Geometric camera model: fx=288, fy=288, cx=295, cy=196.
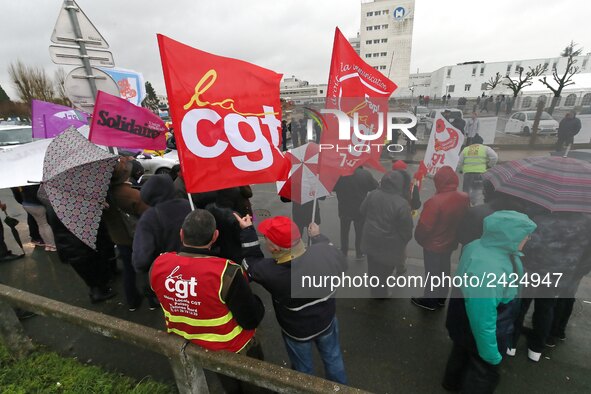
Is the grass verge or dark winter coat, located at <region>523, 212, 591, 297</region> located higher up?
dark winter coat, located at <region>523, 212, 591, 297</region>

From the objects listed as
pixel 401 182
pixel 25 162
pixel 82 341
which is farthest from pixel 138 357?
pixel 401 182

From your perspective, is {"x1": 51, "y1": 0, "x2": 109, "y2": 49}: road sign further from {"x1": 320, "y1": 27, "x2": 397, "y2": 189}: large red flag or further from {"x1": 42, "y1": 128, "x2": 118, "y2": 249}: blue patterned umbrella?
{"x1": 320, "y1": 27, "x2": 397, "y2": 189}: large red flag

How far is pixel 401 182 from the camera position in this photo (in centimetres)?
311

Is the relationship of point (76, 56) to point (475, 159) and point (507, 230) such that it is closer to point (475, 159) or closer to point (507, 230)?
point (507, 230)

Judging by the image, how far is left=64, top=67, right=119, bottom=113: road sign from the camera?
3689 mm

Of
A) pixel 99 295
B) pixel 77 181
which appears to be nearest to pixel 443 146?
pixel 77 181

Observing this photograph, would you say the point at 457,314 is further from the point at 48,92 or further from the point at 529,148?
the point at 48,92

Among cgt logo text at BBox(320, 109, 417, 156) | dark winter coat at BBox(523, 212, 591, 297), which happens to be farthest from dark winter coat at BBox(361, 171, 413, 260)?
dark winter coat at BBox(523, 212, 591, 297)

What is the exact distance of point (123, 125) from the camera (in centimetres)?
317

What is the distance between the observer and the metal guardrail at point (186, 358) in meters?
1.59

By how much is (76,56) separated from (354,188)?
4.07 meters

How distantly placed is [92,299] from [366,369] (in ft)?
11.5

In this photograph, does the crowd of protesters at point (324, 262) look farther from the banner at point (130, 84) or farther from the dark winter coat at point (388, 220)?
the banner at point (130, 84)

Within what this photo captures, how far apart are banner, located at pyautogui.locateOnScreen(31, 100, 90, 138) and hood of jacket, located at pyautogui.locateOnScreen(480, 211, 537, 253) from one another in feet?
20.0
